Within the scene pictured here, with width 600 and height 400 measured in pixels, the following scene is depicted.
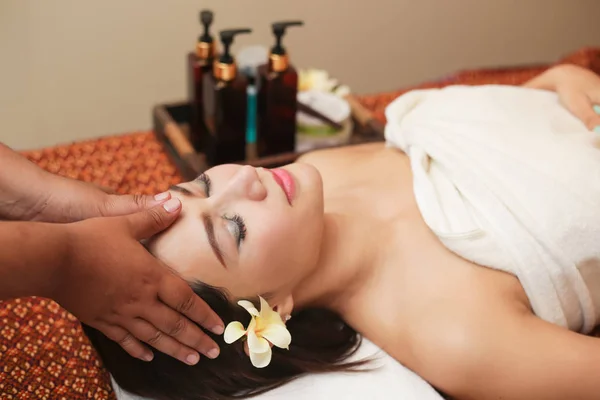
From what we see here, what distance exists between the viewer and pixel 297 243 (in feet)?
3.46

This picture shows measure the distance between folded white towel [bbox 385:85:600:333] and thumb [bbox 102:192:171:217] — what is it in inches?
19.5

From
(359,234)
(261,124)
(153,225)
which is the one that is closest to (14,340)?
(153,225)

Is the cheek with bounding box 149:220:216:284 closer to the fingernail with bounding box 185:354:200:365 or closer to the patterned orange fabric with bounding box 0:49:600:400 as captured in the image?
the fingernail with bounding box 185:354:200:365

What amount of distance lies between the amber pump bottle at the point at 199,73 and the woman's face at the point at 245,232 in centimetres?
62

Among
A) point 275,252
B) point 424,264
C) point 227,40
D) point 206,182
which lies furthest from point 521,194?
point 227,40

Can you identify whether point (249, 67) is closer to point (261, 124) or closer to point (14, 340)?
point (261, 124)

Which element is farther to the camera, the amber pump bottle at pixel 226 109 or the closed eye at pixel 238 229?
the amber pump bottle at pixel 226 109

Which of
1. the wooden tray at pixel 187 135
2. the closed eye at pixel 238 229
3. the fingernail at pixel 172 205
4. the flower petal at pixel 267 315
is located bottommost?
the flower petal at pixel 267 315

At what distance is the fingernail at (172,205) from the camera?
973mm

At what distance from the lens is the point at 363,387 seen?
1.09 m

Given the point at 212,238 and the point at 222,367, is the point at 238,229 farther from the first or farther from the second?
the point at 222,367

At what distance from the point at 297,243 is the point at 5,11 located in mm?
1408

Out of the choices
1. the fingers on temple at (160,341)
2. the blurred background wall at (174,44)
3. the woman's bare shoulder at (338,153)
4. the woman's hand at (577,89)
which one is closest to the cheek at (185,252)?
the fingers on temple at (160,341)

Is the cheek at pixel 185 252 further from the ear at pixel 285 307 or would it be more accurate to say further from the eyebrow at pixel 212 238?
the ear at pixel 285 307
